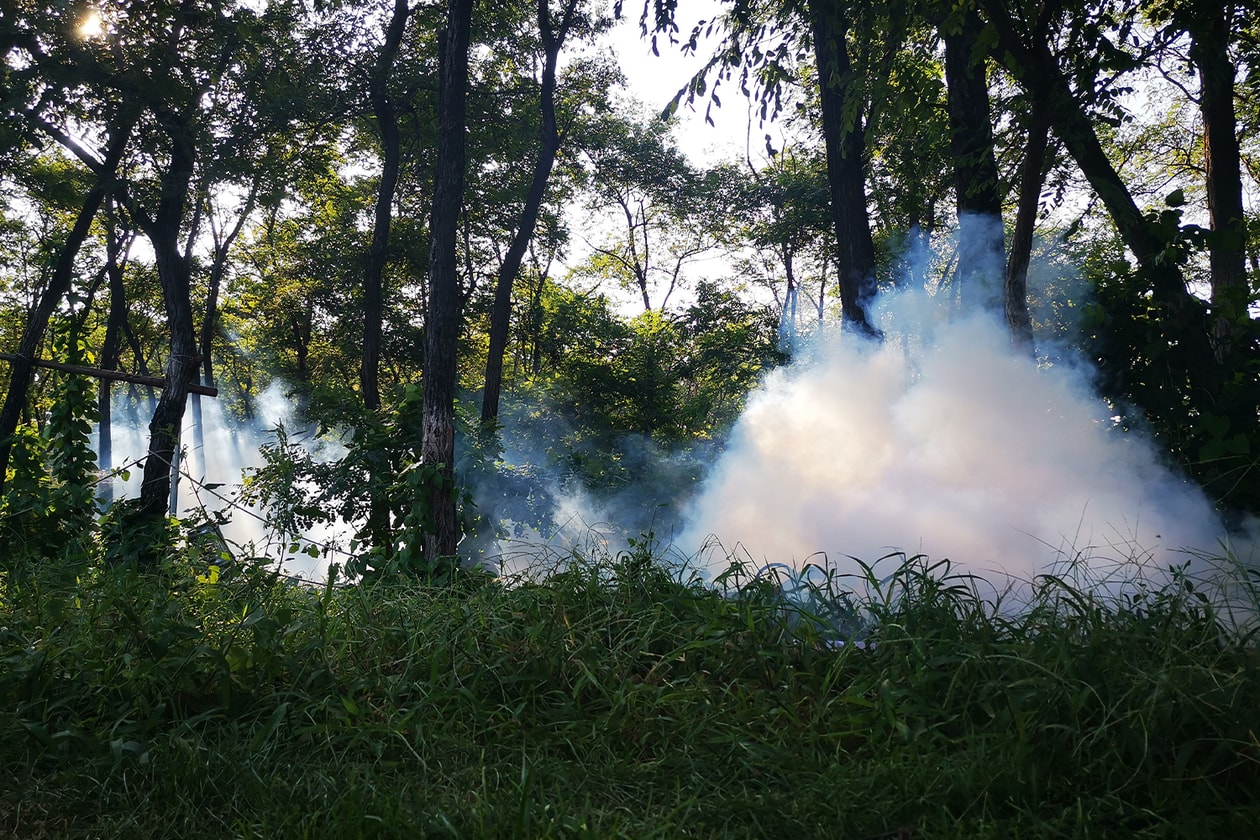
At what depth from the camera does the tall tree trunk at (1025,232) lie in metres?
6.00

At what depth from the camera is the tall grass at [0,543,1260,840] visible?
2514 millimetres

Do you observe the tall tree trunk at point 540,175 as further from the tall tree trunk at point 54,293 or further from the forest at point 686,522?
the tall tree trunk at point 54,293

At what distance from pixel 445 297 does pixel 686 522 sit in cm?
348

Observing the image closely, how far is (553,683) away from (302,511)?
5479 millimetres

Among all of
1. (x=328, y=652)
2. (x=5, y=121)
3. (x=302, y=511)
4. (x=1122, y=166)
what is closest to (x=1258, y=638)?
(x=328, y=652)

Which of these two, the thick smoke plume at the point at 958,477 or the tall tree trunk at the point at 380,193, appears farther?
the tall tree trunk at the point at 380,193

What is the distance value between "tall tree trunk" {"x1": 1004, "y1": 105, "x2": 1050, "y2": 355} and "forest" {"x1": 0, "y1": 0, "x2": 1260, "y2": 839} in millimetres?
34

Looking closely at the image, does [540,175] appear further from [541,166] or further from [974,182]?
[974,182]

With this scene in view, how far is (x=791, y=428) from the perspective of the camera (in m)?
8.03

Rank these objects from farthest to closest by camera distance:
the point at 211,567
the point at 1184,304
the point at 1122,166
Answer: the point at 1122,166, the point at 1184,304, the point at 211,567

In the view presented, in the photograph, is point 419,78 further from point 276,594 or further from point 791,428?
point 276,594

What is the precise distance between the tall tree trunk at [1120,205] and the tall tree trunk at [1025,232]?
138 mm

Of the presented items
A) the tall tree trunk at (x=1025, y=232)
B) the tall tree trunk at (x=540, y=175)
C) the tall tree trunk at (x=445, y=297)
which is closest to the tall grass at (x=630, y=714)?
the tall tree trunk at (x=445, y=297)

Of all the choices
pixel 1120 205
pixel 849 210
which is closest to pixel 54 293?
pixel 849 210
